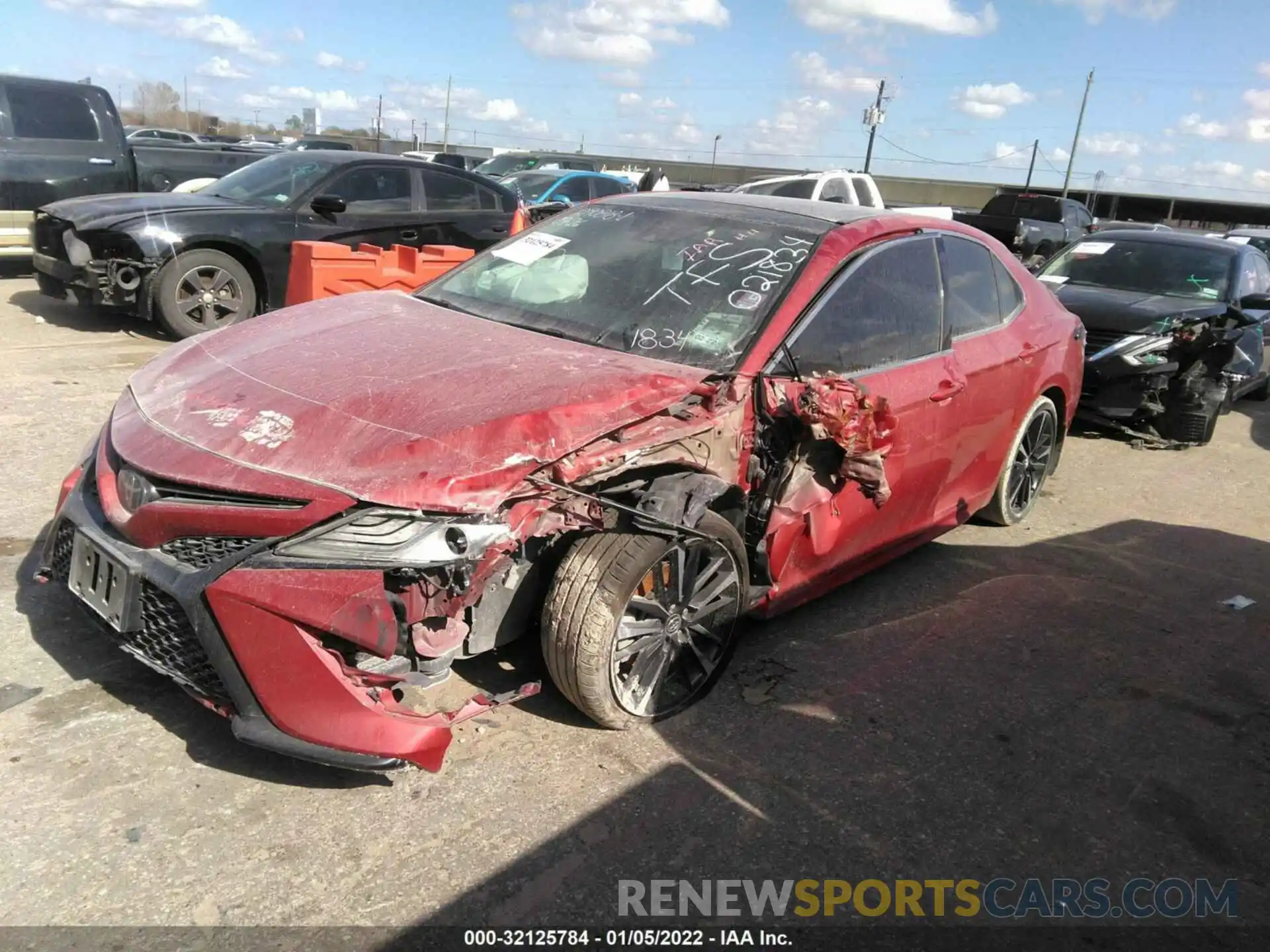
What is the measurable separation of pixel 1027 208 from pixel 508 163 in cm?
1083

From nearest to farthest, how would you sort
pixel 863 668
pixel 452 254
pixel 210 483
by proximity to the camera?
pixel 210 483, pixel 863 668, pixel 452 254

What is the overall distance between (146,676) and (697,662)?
1783 millimetres

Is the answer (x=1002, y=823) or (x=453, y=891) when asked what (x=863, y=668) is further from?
(x=453, y=891)

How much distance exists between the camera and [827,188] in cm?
1384

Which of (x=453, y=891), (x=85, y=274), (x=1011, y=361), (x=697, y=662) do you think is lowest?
(x=453, y=891)

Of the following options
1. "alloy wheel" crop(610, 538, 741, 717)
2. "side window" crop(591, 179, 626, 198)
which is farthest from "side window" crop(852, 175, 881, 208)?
"alloy wheel" crop(610, 538, 741, 717)

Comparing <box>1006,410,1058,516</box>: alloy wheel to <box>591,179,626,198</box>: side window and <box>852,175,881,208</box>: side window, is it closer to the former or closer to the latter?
<box>852,175,881,208</box>: side window

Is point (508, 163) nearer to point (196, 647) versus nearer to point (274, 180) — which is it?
point (274, 180)

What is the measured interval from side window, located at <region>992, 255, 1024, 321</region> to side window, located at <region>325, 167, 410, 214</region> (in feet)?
19.4

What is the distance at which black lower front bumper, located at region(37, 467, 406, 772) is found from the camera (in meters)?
2.41

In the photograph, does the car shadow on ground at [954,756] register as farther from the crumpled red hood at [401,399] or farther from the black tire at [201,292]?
the black tire at [201,292]

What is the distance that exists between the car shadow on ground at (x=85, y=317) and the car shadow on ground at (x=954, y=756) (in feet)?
22.1

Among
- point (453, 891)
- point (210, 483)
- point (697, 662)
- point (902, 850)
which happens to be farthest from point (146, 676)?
point (902, 850)

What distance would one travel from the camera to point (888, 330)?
3850 millimetres
